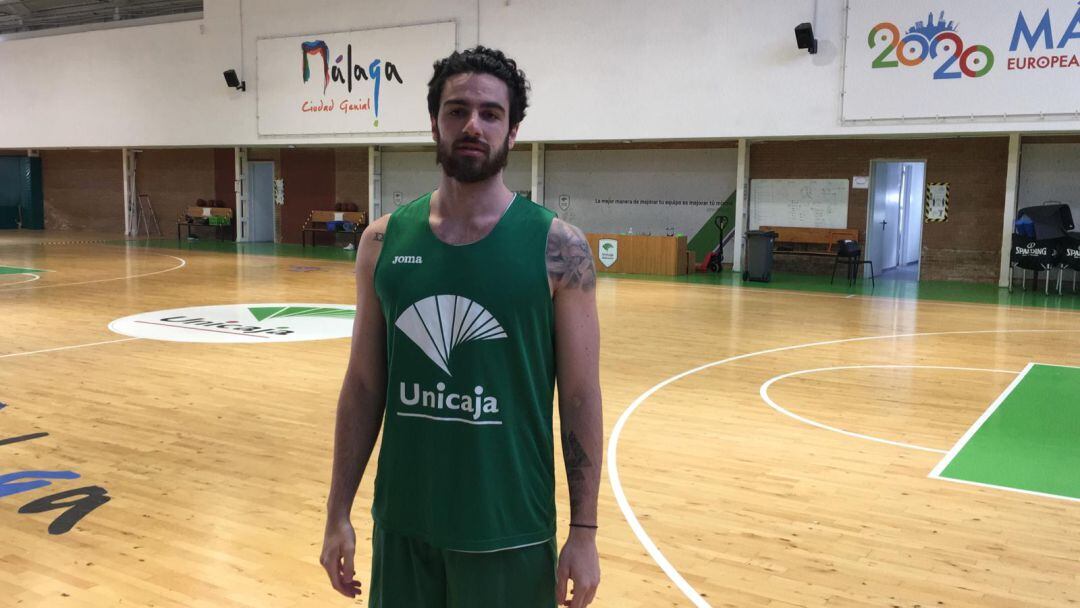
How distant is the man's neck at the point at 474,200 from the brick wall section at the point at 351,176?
860 inches

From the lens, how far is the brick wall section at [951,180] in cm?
1612

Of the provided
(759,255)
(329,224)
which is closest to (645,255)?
(759,255)

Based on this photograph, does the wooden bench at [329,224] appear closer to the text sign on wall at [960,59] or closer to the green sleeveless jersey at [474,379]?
the text sign on wall at [960,59]

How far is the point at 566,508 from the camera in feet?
14.9

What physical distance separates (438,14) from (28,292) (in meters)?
10.1

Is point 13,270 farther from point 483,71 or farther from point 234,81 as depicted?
point 483,71

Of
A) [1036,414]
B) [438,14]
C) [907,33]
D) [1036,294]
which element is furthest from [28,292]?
[1036,294]

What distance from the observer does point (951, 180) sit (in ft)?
53.9

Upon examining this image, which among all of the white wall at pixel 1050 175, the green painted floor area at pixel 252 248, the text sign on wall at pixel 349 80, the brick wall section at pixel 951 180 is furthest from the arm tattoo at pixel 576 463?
the green painted floor area at pixel 252 248

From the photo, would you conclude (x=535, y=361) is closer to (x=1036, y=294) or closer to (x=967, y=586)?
(x=967, y=586)

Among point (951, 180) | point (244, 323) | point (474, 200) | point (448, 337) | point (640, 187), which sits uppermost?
point (951, 180)

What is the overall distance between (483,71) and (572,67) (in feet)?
54.7

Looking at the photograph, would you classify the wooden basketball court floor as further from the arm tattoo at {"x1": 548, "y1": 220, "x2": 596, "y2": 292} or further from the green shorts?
the arm tattoo at {"x1": 548, "y1": 220, "x2": 596, "y2": 292}

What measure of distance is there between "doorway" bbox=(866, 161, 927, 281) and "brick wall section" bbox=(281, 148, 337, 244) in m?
13.2
